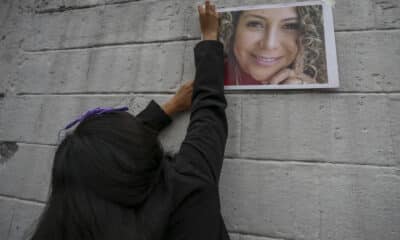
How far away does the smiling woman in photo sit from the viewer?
89cm

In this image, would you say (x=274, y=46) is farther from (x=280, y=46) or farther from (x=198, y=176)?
(x=198, y=176)

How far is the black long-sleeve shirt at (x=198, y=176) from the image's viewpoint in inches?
22.4

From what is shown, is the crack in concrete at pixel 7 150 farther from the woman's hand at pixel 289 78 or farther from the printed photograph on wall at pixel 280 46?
the woman's hand at pixel 289 78

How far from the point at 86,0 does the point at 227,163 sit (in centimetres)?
100

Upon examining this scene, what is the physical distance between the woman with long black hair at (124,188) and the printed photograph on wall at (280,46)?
0.39 metres

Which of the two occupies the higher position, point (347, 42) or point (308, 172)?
point (347, 42)

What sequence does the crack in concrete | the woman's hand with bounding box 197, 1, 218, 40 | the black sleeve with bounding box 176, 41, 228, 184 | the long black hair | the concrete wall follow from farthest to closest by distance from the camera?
the crack in concrete, the woman's hand with bounding box 197, 1, 218, 40, the concrete wall, the black sleeve with bounding box 176, 41, 228, 184, the long black hair

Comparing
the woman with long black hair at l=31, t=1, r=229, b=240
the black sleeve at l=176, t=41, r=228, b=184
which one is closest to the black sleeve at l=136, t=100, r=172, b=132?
the black sleeve at l=176, t=41, r=228, b=184

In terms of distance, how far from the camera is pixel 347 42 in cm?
88

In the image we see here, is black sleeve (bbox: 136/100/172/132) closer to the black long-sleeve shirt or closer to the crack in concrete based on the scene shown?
the black long-sleeve shirt

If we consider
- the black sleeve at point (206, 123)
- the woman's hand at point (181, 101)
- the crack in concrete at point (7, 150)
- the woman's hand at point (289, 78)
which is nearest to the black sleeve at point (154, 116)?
the woman's hand at point (181, 101)

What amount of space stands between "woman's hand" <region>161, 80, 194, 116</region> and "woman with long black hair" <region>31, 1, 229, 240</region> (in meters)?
0.28

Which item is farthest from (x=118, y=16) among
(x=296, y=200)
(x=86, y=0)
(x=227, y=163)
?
(x=296, y=200)

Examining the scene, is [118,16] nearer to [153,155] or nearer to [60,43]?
[60,43]
